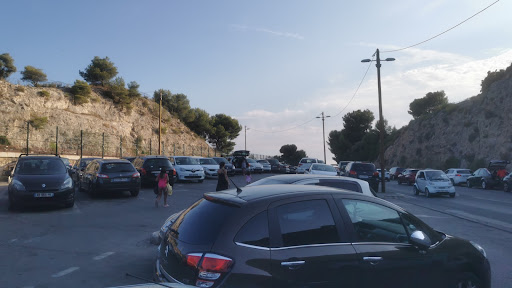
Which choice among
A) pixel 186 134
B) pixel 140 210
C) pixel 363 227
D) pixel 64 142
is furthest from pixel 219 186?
pixel 186 134

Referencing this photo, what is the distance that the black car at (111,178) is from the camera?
53.8 feet

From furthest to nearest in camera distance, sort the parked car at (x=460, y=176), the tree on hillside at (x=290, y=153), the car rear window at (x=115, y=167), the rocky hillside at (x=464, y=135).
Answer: the tree on hillside at (x=290, y=153) < the rocky hillside at (x=464, y=135) < the parked car at (x=460, y=176) < the car rear window at (x=115, y=167)

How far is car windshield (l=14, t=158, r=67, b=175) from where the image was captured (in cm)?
1333

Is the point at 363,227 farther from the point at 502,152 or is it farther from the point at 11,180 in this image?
the point at 502,152

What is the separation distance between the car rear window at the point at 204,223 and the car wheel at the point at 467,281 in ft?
8.72

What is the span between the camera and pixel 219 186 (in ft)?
45.6

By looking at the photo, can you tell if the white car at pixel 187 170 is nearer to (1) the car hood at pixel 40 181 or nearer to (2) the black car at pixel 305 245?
(1) the car hood at pixel 40 181

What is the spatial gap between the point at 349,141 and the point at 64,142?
2111 inches

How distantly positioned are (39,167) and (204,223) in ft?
39.2

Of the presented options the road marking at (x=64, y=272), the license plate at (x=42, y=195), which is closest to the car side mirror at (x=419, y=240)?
the road marking at (x=64, y=272)

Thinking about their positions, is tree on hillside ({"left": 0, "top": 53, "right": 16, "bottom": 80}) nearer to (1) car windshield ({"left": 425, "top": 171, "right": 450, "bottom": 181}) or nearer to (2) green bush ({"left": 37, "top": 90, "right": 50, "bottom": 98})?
(2) green bush ({"left": 37, "top": 90, "right": 50, "bottom": 98})

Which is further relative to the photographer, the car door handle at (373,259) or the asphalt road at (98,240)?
the asphalt road at (98,240)

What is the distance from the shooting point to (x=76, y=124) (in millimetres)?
47000

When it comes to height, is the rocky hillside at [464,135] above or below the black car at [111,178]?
above
